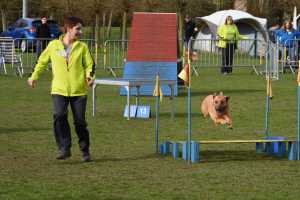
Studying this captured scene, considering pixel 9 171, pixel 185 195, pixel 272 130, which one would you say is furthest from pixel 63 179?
pixel 272 130

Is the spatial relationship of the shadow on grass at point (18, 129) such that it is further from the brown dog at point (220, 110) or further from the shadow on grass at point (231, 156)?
the shadow on grass at point (231, 156)

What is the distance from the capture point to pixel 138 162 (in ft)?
36.0

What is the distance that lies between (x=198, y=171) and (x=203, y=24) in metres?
38.1

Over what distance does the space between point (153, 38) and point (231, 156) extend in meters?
8.20

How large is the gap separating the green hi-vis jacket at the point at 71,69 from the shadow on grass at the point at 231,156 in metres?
1.75

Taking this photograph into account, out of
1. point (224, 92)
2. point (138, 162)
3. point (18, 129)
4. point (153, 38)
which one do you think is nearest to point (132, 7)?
point (224, 92)

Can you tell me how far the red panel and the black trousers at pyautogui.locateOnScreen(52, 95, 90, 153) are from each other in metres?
8.12

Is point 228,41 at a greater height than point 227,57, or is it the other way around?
point 228,41

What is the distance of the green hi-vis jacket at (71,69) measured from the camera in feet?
35.2

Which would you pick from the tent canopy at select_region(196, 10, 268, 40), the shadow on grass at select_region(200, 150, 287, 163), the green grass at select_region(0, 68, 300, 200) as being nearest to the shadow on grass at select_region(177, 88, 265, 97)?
the green grass at select_region(0, 68, 300, 200)

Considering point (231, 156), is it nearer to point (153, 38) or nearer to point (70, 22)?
point (70, 22)

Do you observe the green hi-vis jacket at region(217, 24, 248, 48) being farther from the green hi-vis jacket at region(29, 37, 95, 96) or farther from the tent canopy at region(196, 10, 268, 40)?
the green hi-vis jacket at region(29, 37, 95, 96)

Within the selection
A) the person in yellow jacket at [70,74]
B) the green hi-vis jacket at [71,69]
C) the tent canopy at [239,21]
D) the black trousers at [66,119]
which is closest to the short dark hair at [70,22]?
the person in yellow jacket at [70,74]

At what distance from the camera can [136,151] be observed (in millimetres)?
11977
